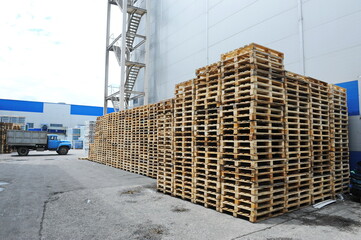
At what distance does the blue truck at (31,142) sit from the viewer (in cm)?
2262

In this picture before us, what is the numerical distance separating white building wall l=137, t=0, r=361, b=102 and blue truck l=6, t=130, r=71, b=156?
1346 cm

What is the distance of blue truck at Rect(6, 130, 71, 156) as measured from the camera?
74.2ft

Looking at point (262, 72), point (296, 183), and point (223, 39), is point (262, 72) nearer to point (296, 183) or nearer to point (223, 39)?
point (296, 183)

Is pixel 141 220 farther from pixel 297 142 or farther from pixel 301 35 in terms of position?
pixel 301 35

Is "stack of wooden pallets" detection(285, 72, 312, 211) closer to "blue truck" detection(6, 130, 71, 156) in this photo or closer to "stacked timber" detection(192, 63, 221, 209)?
"stacked timber" detection(192, 63, 221, 209)

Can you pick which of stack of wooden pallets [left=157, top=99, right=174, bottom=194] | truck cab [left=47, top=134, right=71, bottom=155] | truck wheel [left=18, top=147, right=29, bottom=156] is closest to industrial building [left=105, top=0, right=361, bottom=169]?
stack of wooden pallets [left=157, top=99, right=174, bottom=194]

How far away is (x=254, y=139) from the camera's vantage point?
502 centimetres

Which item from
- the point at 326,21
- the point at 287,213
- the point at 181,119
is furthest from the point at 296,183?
the point at 326,21

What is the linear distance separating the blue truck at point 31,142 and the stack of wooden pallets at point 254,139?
20.7 m

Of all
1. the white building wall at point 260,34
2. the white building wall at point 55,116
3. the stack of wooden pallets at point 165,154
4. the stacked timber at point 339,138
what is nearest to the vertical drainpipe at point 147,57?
the white building wall at point 260,34

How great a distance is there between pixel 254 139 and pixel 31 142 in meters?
24.6

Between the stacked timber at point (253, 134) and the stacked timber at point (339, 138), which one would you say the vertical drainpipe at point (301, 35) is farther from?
the stacked timber at point (253, 134)

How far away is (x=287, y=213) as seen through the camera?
18.1 ft

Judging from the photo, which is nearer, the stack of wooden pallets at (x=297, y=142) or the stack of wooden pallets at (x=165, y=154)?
the stack of wooden pallets at (x=297, y=142)
